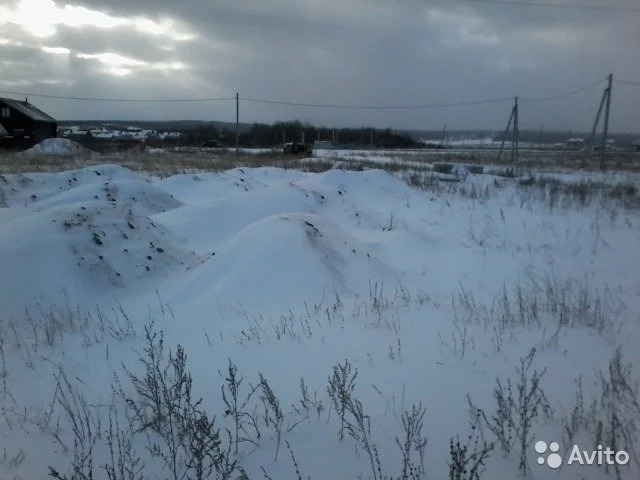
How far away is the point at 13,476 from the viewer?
2645mm

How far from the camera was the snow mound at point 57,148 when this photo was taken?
33.2m

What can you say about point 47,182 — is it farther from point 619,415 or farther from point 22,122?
point 22,122

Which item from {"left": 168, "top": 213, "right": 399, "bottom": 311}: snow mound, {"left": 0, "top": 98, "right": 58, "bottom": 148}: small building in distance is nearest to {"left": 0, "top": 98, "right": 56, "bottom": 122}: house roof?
{"left": 0, "top": 98, "right": 58, "bottom": 148}: small building in distance

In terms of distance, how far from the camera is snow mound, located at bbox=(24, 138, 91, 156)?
33184mm

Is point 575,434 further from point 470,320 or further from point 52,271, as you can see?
point 52,271

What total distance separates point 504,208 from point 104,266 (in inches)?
398

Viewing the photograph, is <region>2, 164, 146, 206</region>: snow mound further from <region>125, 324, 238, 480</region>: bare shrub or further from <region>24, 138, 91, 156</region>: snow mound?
<region>24, 138, 91, 156</region>: snow mound

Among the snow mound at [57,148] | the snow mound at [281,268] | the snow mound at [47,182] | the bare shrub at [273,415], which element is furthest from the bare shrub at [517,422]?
the snow mound at [57,148]

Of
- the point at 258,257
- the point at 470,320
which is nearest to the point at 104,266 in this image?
the point at 258,257

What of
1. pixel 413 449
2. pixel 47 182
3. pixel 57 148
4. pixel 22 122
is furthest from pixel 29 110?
pixel 413 449

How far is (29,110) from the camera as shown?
46844 millimetres

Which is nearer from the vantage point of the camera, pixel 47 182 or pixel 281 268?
pixel 281 268

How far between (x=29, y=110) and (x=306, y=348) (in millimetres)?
53961

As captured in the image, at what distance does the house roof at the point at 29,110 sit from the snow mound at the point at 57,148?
13.2 metres
